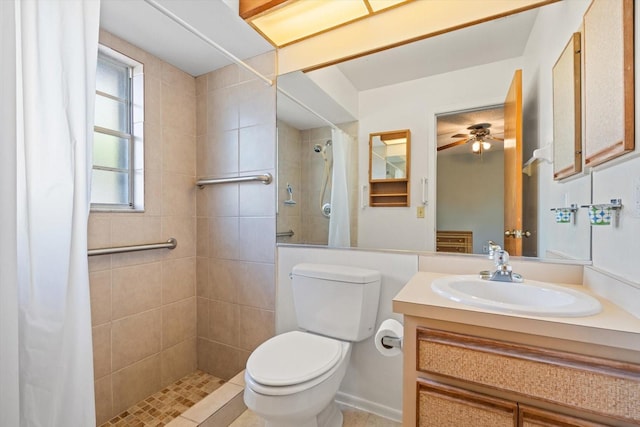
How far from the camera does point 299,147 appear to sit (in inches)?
73.7

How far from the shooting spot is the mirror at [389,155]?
154 cm

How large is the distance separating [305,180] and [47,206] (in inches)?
49.3

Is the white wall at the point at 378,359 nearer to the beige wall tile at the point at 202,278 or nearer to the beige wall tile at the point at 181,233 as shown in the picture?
the beige wall tile at the point at 202,278

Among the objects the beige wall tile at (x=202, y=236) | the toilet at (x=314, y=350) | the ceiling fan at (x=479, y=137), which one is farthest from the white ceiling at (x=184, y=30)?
the toilet at (x=314, y=350)

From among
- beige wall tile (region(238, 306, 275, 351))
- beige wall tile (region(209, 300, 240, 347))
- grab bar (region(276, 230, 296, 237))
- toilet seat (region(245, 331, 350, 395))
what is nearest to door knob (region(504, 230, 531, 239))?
toilet seat (region(245, 331, 350, 395))

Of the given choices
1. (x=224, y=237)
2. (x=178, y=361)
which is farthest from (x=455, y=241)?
(x=178, y=361)

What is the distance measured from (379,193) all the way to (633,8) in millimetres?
1064

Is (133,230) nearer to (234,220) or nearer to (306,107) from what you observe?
(234,220)

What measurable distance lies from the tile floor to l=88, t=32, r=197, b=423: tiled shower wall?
0.70 meters

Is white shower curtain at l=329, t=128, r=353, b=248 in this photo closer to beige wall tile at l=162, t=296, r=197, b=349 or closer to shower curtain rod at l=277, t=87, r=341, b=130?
shower curtain rod at l=277, t=87, r=341, b=130

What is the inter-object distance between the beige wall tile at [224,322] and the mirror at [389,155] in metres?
1.29

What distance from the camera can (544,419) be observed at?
74 centimetres

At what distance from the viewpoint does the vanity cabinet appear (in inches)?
27.0

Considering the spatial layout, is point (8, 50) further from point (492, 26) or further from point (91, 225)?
point (492, 26)
